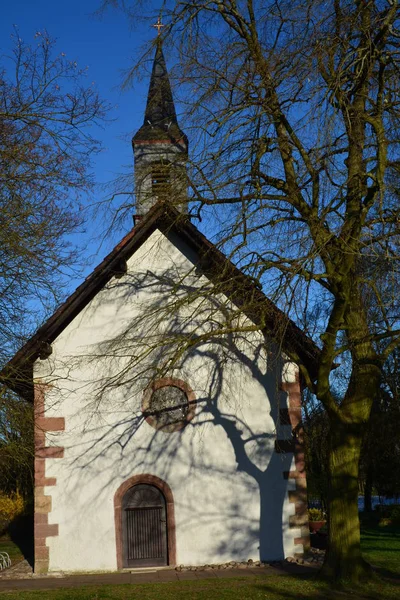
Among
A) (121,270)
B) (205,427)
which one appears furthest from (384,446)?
(121,270)

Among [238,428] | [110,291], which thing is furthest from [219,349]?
[110,291]

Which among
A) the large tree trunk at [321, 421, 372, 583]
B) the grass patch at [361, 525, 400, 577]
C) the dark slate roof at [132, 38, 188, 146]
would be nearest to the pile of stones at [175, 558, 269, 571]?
the grass patch at [361, 525, 400, 577]

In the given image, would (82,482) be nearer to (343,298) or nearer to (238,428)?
(238,428)

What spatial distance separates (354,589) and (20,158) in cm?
746

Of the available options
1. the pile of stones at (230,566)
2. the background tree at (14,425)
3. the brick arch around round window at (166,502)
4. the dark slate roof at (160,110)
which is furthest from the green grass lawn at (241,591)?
the dark slate roof at (160,110)

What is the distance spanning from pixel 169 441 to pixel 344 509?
13.6 ft

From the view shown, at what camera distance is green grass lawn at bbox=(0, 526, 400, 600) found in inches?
387

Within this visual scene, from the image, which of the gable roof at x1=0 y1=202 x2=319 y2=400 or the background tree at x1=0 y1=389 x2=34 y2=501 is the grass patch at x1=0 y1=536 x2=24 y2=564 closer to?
the background tree at x1=0 y1=389 x2=34 y2=501

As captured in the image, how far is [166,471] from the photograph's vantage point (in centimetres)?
1363

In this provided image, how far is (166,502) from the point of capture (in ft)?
44.4

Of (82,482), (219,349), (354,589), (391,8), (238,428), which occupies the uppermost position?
(391,8)

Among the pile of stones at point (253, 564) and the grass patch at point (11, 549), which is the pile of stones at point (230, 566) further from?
the grass patch at point (11, 549)

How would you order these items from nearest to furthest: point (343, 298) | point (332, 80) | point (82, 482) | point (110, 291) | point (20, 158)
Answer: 1. point (20, 158)
2. point (332, 80)
3. point (343, 298)
4. point (82, 482)
5. point (110, 291)

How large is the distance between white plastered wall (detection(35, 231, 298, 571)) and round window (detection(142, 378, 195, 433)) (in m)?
0.14
